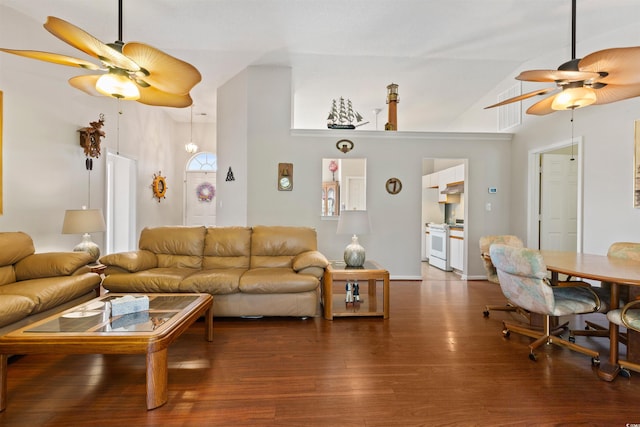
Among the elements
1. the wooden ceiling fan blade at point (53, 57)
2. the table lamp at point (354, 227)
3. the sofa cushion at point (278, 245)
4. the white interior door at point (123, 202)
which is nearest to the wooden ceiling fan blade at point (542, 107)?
the table lamp at point (354, 227)

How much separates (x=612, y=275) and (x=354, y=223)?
210 centimetres

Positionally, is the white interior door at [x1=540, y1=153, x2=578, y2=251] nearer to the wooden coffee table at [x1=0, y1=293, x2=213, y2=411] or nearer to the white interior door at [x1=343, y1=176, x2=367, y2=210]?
the white interior door at [x1=343, y1=176, x2=367, y2=210]

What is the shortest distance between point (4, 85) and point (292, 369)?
3895 millimetres

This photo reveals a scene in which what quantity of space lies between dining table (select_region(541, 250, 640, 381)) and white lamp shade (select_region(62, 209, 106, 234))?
455cm

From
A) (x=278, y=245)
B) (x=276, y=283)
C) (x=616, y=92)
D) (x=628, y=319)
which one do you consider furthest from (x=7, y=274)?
(x=616, y=92)

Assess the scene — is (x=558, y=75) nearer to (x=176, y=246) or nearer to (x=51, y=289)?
(x=176, y=246)

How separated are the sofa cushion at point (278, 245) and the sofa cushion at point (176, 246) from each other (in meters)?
0.64

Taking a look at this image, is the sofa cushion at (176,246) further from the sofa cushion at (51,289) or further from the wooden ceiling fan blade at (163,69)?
the wooden ceiling fan blade at (163,69)

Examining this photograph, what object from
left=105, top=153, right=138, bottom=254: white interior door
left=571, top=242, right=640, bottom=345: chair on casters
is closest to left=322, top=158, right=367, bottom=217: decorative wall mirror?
left=105, top=153, right=138, bottom=254: white interior door

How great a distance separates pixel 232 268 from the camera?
361 cm

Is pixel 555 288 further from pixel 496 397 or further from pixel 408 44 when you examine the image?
pixel 408 44

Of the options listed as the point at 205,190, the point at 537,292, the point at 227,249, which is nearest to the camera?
the point at 537,292

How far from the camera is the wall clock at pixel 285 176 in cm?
525

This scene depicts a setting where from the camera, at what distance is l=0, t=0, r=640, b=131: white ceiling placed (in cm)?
358
